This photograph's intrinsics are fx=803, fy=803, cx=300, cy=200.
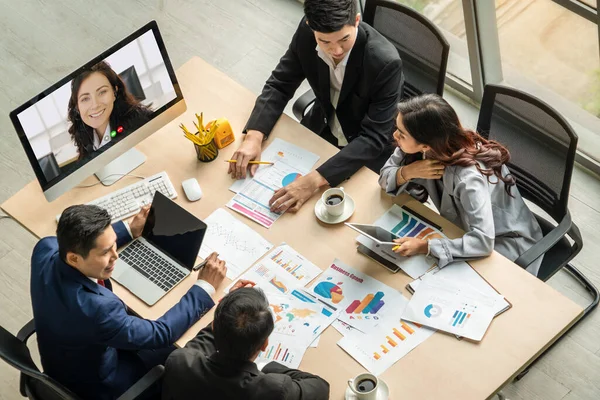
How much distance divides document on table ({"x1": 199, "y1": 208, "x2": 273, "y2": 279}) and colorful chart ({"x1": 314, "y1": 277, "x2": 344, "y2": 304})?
270 mm

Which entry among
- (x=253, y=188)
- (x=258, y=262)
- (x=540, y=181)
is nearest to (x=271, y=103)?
(x=253, y=188)

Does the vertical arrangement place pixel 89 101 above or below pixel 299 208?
above

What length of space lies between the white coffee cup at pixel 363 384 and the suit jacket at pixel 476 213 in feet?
1.81

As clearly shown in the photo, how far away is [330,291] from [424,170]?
60cm

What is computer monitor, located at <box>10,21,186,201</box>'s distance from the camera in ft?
9.77

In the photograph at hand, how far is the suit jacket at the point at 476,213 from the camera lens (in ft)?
9.60

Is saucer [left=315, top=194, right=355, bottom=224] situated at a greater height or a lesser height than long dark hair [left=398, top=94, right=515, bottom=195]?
lesser

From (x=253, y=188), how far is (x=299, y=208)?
0.22 metres

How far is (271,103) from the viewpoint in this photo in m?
3.50

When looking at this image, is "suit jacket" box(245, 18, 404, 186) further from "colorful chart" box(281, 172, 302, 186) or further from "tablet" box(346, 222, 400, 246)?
"tablet" box(346, 222, 400, 246)

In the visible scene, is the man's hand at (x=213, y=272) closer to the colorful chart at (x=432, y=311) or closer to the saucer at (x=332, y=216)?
the saucer at (x=332, y=216)

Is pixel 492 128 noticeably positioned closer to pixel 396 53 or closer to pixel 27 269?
pixel 396 53

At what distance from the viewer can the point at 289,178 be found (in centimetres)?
328

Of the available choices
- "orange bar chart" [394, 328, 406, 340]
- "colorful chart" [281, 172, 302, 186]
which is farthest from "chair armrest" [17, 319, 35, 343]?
"orange bar chart" [394, 328, 406, 340]
